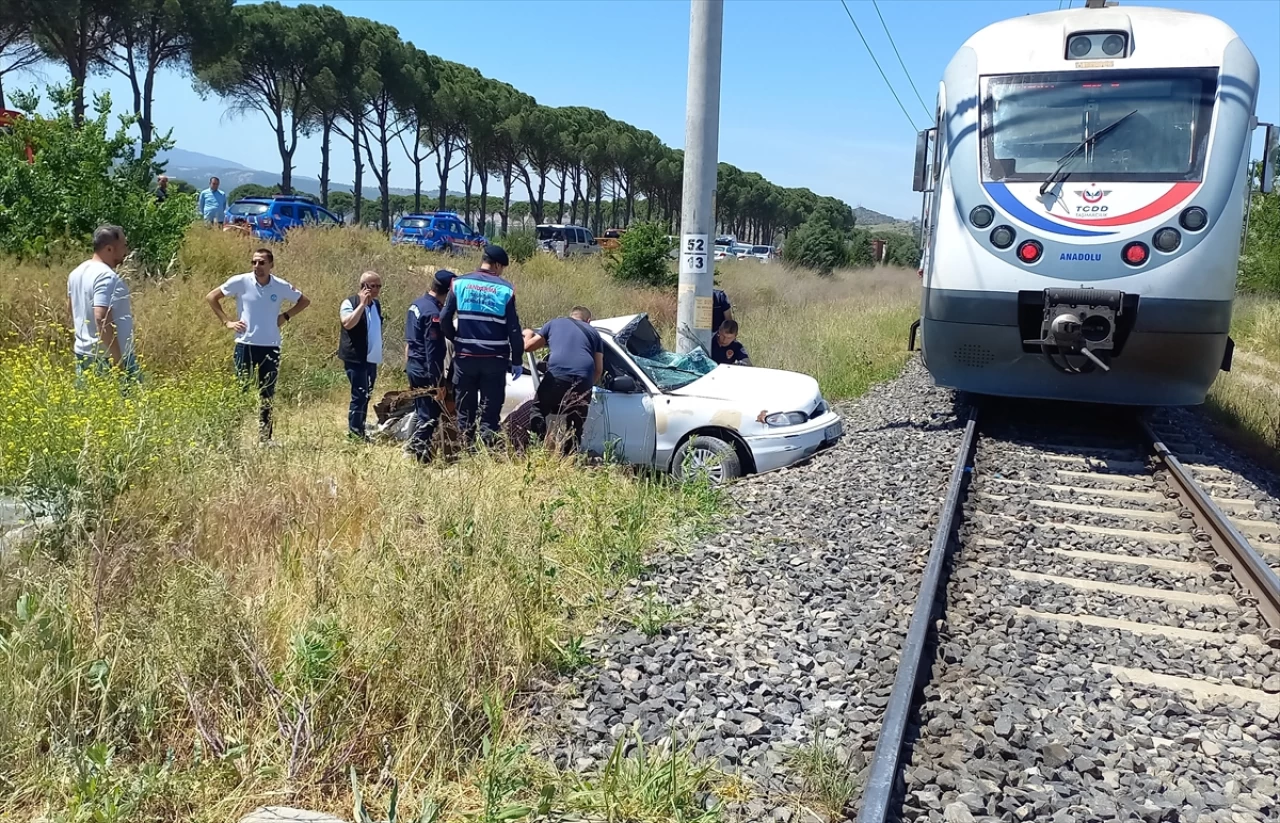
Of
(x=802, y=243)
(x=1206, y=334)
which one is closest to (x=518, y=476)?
(x=1206, y=334)

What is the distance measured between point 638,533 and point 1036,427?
205 inches

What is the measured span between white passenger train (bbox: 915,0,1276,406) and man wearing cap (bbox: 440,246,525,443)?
3599 millimetres

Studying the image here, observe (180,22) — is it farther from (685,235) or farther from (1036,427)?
(1036,427)

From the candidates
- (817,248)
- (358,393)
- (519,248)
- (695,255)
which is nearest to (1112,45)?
(695,255)

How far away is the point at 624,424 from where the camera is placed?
26.7 ft

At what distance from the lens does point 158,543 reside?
4.35 metres

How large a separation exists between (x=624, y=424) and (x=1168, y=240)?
4451mm

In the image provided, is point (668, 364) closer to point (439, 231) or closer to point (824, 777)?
point (824, 777)

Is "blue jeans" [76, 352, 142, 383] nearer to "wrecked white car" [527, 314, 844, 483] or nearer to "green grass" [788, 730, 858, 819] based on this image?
"wrecked white car" [527, 314, 844, 483]

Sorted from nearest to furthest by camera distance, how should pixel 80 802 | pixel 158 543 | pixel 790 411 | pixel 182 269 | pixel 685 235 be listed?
pixel 80 802 → pixel 158 543 → pixel 790 411 → pixel 685 235 → pixel 182 269

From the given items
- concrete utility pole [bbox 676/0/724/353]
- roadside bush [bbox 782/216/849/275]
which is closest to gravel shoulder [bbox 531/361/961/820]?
concrete utility pole [bbox 676/0/724/353]

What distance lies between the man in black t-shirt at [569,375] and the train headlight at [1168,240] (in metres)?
4.38

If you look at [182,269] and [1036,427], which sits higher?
[182,269]

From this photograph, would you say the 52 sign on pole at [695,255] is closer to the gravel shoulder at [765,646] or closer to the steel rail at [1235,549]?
the gravel shoulder at [765,646]
